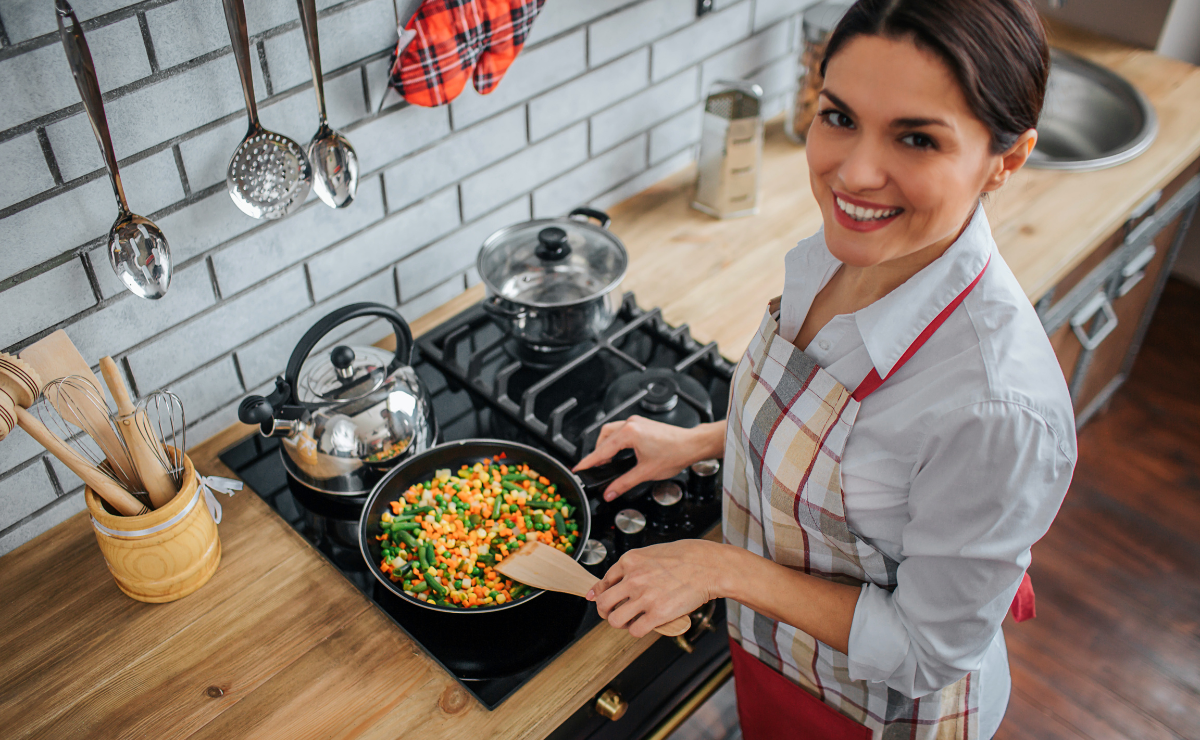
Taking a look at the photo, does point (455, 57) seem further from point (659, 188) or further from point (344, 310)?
point (659, 188)

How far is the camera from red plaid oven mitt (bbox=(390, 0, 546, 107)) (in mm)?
1314

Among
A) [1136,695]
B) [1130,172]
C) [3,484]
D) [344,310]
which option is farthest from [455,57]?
[1136,695]

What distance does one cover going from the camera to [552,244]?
1449mm

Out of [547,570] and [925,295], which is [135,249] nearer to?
[547,570]

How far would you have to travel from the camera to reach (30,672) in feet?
3.55

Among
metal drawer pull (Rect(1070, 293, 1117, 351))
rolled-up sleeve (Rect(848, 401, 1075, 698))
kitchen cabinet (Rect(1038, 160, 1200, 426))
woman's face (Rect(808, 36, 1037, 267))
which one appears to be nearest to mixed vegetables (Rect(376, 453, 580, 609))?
rolled-up sleeve (Rect(848, 401, 1075, 698))

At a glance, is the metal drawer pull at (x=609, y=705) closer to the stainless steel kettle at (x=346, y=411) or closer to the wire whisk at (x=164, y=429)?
the stainless steel kettle at (x=346, y=411)

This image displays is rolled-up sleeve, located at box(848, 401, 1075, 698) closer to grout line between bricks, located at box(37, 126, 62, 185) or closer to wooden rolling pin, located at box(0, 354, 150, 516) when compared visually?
wooden rolling pin, located at box(0, 354, 150, 516)

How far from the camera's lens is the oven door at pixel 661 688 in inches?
45.4

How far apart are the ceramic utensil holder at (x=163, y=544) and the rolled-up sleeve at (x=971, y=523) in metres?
0.82

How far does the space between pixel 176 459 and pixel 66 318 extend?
235mm

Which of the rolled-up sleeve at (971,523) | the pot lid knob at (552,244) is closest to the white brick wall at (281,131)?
the pot lid knob at (552,244)

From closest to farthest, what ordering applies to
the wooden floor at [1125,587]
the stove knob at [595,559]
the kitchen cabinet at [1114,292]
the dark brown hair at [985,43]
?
the dark brown hair at [985,43]
the stove knob at [595,559]
the kitchen cabinet at [1114,292]
the wooden floor at [1125,587]

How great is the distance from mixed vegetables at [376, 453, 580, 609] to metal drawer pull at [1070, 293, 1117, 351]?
4.20 ft
